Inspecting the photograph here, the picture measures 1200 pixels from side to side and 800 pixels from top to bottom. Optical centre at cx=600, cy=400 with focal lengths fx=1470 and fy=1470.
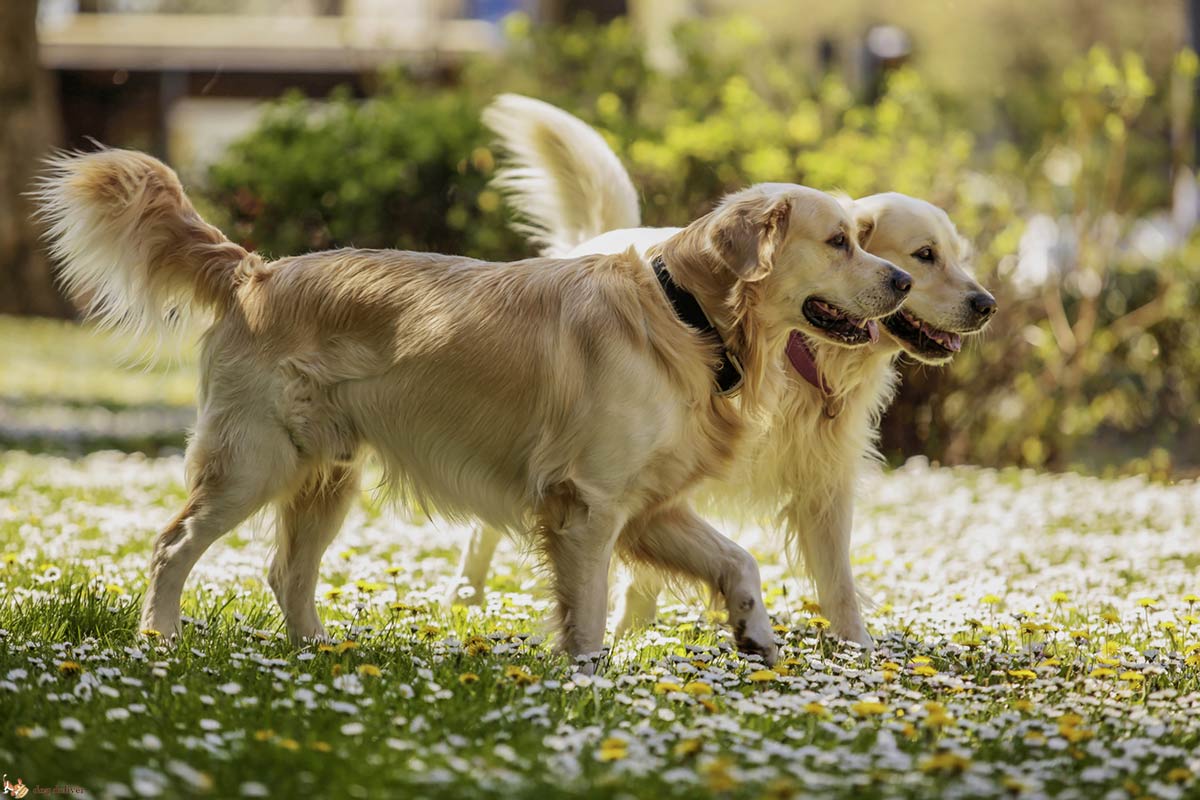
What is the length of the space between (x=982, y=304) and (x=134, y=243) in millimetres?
2840

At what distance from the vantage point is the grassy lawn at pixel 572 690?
9.89ft

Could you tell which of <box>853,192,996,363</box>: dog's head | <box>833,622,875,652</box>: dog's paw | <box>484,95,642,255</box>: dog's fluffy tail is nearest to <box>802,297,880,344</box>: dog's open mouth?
<box>853,192,996,363</box>: dog's head

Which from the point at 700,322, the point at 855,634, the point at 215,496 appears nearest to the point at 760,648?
the point at 855,634

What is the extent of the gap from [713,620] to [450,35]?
2349cm

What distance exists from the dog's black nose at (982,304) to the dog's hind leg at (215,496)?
7.71ft

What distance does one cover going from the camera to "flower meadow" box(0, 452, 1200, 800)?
3.02m

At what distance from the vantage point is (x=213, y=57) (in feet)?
86.8

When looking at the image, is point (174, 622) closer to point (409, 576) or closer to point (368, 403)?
point (368, 403)

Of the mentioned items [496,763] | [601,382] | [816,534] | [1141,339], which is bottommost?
[496,763]

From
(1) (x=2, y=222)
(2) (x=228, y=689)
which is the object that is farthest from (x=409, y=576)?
(1) (x=2, y=222)

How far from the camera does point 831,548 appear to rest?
16.8ft

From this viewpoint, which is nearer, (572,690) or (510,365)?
(572,690)

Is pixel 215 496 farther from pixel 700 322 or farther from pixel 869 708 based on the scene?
pixel 869 708

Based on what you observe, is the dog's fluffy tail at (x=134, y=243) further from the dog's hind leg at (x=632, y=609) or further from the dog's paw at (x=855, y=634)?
the dog's paw at (x=855, y=634)
